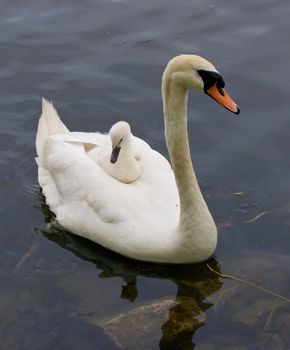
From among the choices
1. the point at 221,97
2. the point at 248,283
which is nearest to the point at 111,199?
the point at 248,283

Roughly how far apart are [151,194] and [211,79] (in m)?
1.67

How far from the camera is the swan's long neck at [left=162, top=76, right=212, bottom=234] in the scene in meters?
7.20

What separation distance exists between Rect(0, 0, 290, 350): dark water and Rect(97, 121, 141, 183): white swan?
0.80 metres

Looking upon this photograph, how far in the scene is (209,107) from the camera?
1063cm

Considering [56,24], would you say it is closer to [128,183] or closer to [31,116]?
[31,116]

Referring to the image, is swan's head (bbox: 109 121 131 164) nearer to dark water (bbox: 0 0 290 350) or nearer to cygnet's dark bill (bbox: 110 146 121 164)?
cygnet's dark bill (bbox: 110 146 121 164)

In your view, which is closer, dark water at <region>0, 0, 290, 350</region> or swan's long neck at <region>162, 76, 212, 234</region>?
swan's long neck at <region>162, 76, 212, 234</region>

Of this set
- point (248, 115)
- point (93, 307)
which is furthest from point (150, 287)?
point (248, 115)

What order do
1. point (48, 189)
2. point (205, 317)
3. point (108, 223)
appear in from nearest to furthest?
point (205, 317), point (108, 223), point (48, 189)

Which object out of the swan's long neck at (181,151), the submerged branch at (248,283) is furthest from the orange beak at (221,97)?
the submerged branch at (248,283)

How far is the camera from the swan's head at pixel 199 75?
6973mm

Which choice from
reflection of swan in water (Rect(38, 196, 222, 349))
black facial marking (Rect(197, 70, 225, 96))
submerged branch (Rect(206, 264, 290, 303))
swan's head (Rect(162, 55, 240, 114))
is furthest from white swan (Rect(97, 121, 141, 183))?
black facial marking (Rect(197, 70, 225, 96))

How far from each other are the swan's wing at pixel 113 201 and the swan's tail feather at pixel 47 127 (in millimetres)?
510

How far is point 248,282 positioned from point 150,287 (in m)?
0.93
